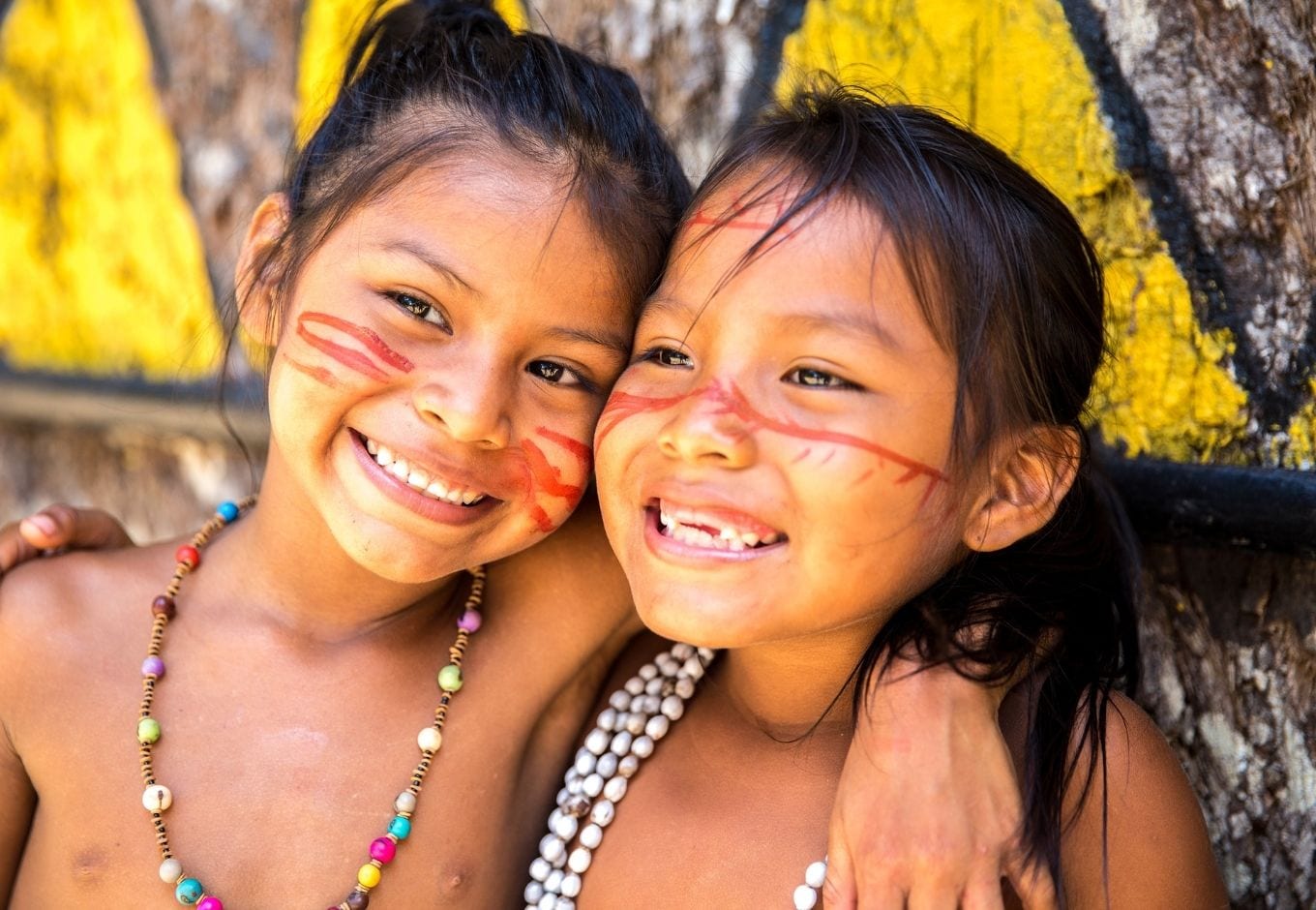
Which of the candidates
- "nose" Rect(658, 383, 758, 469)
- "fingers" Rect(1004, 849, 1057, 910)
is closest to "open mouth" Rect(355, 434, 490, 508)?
"nose" Rect(658, 383, 758, 469)

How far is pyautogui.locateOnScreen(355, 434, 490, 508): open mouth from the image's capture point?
1484 mm

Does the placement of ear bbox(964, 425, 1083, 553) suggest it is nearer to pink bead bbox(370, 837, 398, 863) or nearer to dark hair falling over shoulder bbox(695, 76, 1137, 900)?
dark hair falling over shoulder bbox(695, 76, 1137, 900)

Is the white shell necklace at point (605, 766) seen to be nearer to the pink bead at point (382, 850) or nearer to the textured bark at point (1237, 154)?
the pink bead at point (382, 850)

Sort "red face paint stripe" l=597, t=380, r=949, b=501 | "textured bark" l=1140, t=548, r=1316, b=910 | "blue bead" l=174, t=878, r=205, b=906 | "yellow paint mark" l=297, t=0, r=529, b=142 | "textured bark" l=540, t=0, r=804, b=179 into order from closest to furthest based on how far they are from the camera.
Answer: "red face paint stripe" l=597, t=380, r=949, b=501 → "blue bead" l=174, t=878, r=205, b=906 → "textured bark" l=1140, t=548, r=1316, b=910 → "textured bark" l=540, t=0, r=804, b=179 → "yellow paint mark" l=297, t=0, r=529, b=142

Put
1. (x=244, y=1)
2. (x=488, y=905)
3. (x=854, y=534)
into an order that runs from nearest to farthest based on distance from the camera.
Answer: (x=854, y=534), (x=488, y=905), (x=244, y=1)

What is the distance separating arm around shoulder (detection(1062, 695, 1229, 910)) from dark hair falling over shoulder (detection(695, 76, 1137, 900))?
0.10 ft

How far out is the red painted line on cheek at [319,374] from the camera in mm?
1477

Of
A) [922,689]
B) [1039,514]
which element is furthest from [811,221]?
[922,689]

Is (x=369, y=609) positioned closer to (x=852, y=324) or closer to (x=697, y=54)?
(x=852, y=324)

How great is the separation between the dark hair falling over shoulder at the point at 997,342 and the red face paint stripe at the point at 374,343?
39 cm

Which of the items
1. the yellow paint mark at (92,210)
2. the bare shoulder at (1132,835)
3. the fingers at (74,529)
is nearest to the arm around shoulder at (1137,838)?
the bare shoulder at (1132,835)

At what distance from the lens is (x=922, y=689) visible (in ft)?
4.49

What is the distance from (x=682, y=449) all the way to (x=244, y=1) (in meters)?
→ 1.67

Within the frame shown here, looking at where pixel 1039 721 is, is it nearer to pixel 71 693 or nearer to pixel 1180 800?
pixel 1180 800
